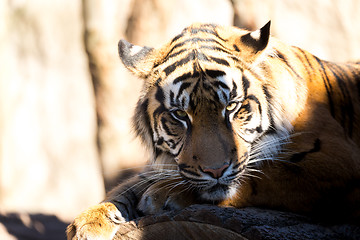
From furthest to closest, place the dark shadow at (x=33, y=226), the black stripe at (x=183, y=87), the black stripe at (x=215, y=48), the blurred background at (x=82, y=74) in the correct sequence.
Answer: the blurred background at (x=82, y=74)
the dark shadow at (x=33, y=226)
the black stripe at (x=215, y=48)
the black stripe at (x=183, y=87)

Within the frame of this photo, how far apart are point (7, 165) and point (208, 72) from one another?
150 inches

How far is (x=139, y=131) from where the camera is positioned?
8.80ft

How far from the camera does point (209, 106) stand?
2.21 meters

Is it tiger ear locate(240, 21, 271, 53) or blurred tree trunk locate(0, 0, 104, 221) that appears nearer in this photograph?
tiger ear locate(240, 21, 271, 53)

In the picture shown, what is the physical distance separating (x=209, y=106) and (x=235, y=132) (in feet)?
0.59

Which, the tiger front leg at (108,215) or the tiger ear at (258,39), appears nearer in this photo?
the tiger front leg at (108,215)

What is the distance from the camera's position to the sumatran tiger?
211 centimetres

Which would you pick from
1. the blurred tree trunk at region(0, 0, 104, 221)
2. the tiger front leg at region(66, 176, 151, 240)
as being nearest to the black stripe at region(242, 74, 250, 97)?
the tiger front leg at region(66, 176, 151, 240)

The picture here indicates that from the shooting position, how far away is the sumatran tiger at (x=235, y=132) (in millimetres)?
2107

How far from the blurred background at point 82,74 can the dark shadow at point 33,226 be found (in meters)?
0.05

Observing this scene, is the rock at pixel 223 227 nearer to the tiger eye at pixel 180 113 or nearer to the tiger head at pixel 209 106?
the tiger head at pixel 209 106

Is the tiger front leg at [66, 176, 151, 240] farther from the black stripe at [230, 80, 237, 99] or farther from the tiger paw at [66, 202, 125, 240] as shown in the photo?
the black stripe at [230, 80, 237, 99]

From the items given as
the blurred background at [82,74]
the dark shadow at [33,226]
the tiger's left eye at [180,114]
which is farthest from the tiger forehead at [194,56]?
the dark shadow at [33,226]

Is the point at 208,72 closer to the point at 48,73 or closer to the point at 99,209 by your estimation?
the point at 99,209
